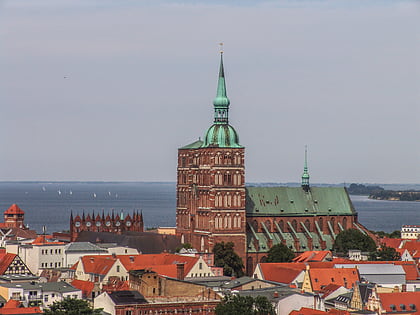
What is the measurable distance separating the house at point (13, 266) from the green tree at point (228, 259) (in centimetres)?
2213

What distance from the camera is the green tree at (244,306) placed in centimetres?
8250

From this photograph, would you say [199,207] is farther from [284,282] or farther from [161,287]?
[161,287]

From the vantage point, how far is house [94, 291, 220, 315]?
83725mm

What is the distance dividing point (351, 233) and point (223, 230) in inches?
648

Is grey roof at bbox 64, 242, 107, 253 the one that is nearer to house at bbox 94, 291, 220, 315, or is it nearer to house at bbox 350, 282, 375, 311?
house at bbox 94, 291, 220, 315

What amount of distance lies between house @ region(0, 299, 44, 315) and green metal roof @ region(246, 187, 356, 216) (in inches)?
2094

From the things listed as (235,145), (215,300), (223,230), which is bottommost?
(215,300)

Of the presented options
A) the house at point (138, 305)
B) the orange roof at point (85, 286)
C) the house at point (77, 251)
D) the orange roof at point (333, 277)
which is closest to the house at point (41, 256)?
the house at point (77, 251)

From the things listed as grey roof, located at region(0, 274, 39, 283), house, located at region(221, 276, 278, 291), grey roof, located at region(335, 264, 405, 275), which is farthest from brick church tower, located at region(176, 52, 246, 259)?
grey roof, located at region(0, 274, 39, 283)

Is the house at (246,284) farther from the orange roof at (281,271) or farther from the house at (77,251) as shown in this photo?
the house at (77,251)

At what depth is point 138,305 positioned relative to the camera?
8388cm

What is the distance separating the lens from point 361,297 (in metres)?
90.6

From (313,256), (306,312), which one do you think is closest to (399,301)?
(306,312)

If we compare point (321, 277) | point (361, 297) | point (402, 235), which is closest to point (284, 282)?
point (321, 277)
